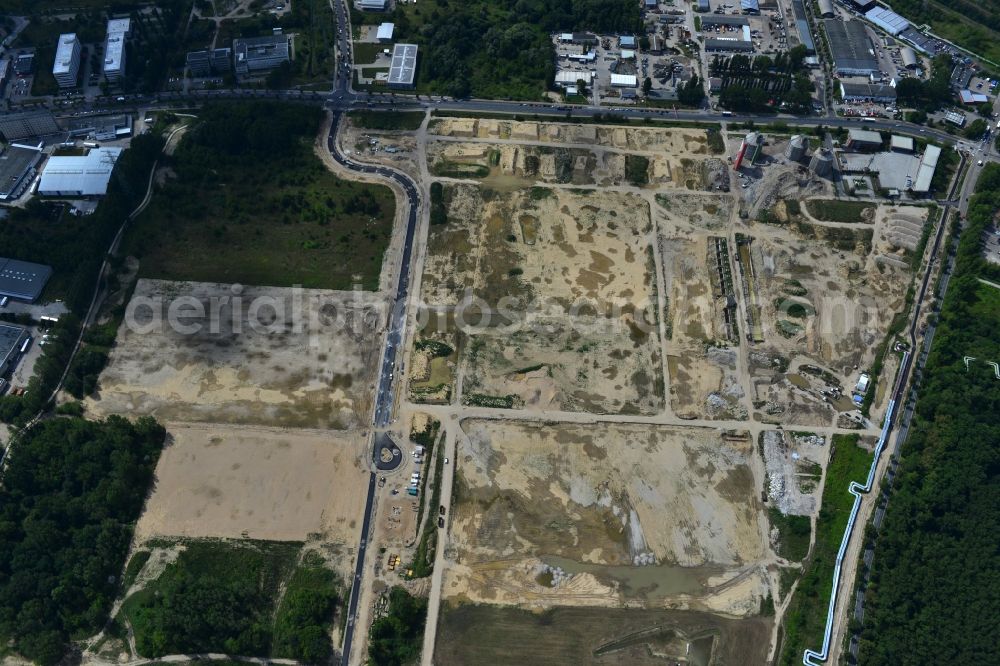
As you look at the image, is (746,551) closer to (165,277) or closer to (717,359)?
(717,359)

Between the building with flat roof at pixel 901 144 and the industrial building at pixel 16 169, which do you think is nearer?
the industrial building at pixel 16 169

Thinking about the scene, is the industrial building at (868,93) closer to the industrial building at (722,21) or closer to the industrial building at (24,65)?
the industrial building at (722,21)

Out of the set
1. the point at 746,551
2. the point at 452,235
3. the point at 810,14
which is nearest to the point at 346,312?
the point at 452,235

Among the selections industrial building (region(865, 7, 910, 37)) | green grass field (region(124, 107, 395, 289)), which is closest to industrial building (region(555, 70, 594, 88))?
green grass field (region(124, 107, 395, 289))

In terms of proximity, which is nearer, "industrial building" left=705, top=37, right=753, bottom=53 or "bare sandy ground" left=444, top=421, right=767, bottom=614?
"bare sandy ground" left=444, top=421, right=767, bottom=614

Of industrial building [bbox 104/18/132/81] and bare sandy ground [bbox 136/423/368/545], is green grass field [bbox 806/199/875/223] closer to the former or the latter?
bare sandy ground [bbox 136/423/368/545]

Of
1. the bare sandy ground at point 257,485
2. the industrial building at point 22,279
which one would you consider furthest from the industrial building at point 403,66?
the bare sandy ground at point 257,485

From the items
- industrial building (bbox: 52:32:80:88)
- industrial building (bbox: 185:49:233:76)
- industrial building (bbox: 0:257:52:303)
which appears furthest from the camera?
industrial building (bbox: 185:49:233:76)
